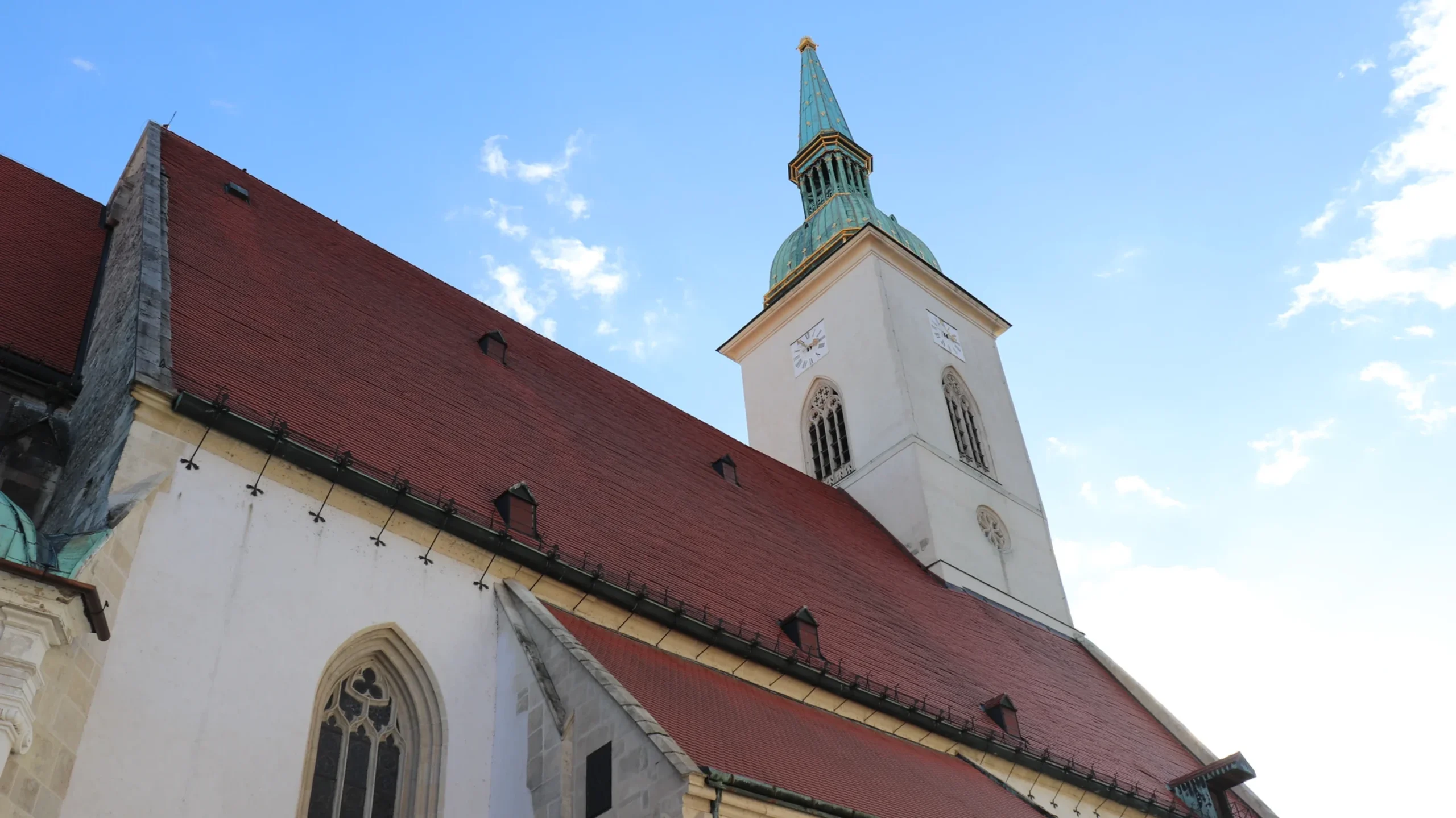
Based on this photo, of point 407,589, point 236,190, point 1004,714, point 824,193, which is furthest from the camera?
point 824,193

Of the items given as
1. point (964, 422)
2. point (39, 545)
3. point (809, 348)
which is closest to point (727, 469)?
point (964, 422)

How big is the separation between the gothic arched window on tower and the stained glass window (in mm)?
13315

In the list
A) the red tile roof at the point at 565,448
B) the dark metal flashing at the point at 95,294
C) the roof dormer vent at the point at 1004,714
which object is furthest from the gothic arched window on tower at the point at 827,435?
the dark metal flashing at the point at 95,294

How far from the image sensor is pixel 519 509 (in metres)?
10.8

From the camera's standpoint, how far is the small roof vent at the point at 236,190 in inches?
530

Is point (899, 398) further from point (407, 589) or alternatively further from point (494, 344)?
point (407, 589)

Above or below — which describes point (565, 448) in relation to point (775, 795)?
above

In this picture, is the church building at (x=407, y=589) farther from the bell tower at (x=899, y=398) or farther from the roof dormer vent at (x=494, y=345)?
the bell tower at (x=899, y=398)

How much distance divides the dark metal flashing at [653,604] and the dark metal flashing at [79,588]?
2.13 metres

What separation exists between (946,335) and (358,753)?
16.8m

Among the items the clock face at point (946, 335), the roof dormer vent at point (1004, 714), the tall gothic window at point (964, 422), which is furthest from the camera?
the clock face at point (946, 335)

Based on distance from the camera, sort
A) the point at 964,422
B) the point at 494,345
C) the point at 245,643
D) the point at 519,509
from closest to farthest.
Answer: the point at 245,643
the point at 519,509
the point at 494,345
the point at 964,422

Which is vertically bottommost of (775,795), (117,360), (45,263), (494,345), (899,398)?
(775,795)

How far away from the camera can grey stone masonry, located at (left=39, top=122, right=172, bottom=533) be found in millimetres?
8406
